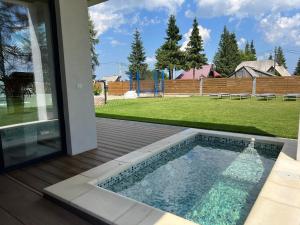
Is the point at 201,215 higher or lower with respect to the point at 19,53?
lower

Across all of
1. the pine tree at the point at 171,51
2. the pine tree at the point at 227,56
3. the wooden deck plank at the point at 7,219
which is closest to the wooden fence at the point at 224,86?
the pine tree at the point at 171,51

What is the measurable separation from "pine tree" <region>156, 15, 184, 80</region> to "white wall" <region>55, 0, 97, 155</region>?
2189cm

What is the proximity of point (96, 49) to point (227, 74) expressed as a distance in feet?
57.3

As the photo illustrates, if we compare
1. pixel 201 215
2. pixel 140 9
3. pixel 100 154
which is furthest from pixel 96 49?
pixel 201 215

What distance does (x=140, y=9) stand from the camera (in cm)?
3822

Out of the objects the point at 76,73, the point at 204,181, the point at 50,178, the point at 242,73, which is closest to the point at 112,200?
the point at 50,178

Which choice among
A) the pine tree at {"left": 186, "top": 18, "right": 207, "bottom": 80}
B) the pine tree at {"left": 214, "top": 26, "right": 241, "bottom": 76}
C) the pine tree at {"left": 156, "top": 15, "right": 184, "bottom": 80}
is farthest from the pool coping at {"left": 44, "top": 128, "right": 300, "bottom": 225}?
the pine tree at {"left": 214, "top": 26, "right": 241, "bottom": 76}

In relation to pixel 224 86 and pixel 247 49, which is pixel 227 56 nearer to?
pixel 224 86

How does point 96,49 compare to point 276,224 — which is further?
point 96,49

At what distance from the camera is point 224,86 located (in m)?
15.8

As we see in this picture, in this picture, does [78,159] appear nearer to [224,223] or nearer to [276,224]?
[224,223]

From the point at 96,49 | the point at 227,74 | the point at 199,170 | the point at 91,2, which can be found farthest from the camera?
the point at 227,74

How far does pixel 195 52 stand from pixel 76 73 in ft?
70.9

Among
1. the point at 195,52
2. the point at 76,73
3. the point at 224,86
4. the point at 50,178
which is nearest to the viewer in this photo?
the point at 50,178
